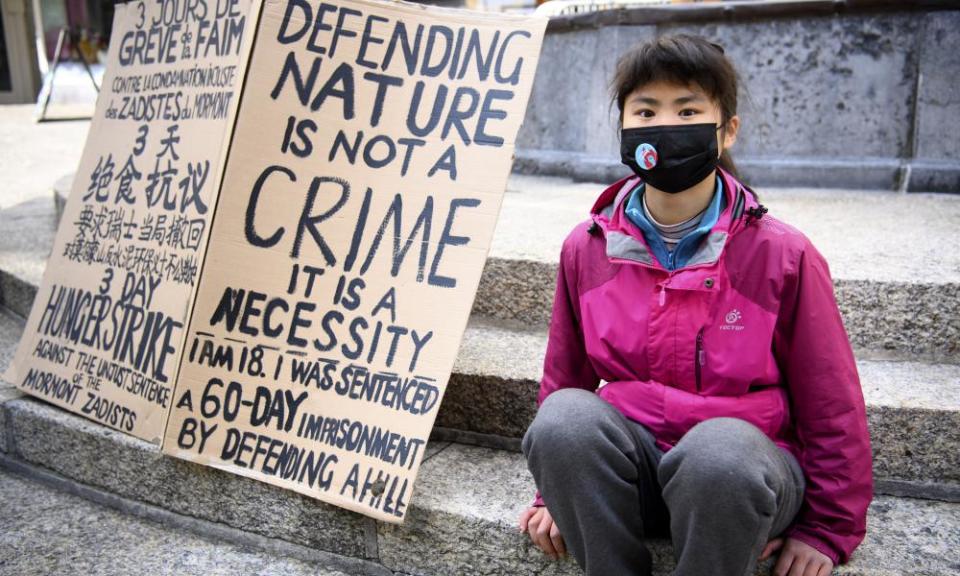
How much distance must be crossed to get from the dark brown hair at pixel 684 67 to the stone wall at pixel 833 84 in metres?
2.49

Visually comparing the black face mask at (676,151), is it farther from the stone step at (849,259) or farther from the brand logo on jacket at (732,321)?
the stone step at (849,259)

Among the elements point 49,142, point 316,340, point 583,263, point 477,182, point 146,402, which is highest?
point 49,142

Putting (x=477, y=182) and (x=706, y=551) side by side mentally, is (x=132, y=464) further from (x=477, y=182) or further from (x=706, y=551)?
(x=706, y=551)

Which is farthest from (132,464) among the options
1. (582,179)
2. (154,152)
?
(582,179)

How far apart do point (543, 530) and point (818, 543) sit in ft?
1.84

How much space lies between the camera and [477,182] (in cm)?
229

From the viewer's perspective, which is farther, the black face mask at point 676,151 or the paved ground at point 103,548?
the paved ground at point 103,548

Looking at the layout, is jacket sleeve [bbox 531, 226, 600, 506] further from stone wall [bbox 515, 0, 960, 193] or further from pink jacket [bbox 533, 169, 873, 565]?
stone wall [bbox 515, 0, 960, 193]

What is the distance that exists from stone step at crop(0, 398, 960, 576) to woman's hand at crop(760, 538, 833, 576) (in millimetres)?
41

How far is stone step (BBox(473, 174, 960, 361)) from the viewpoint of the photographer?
99.4 inches

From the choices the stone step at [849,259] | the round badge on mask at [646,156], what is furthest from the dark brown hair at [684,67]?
the stone step at [849,259]

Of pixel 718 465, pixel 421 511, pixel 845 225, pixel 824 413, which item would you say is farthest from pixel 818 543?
pixel 845 225

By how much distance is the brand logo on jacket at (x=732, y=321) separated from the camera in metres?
1.82

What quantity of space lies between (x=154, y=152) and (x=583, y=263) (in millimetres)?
1599
